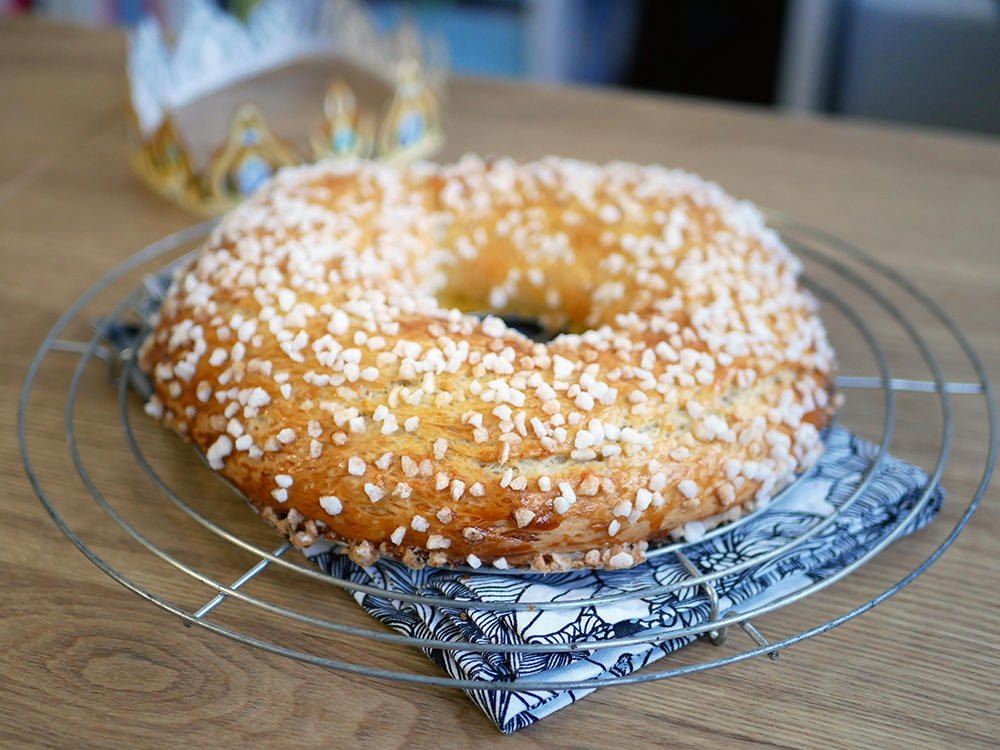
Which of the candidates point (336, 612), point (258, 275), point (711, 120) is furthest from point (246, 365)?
point (711, 120)

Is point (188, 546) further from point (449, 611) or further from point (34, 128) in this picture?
point (34, 128)

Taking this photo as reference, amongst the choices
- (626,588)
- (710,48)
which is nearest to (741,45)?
(710,48)

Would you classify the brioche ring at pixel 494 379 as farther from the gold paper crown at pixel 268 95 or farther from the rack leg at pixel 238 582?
the gold paper crown at pixel 268 95

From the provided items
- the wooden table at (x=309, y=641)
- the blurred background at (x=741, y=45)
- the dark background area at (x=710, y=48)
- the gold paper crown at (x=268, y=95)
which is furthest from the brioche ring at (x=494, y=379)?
the dark background area at (x=710, y=48)

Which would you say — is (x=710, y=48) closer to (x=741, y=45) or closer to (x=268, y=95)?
(x=741, y=45)

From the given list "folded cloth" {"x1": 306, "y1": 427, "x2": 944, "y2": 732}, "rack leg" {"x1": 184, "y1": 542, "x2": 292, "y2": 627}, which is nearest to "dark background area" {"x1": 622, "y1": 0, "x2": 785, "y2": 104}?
"folded cloth" {"x1": 306, "y1": 427, "x2": 944, "y2": 732}

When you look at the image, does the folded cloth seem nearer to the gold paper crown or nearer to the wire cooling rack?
the wire cooling rack
